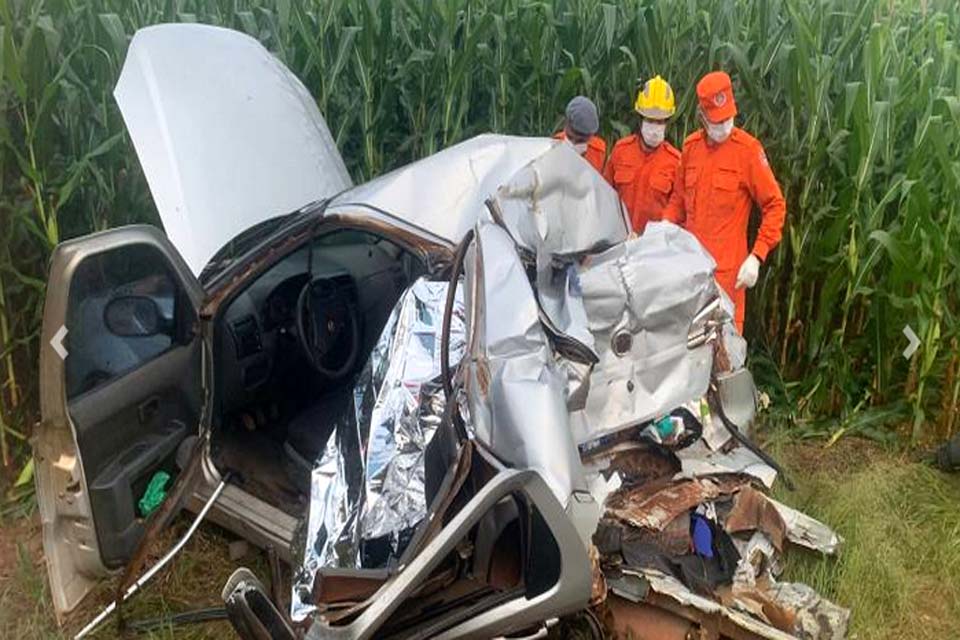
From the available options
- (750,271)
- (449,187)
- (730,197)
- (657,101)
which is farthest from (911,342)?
(449,187)

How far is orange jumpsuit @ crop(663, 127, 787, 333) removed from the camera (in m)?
4.98

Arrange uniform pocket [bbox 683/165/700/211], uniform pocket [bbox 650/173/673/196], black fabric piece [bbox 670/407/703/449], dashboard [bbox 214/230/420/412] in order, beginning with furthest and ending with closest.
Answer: uniform pocket [bbox 650/173/673/196] → uniform pocket [bbox 683/165/700/211] → dashboard [bbox 214/230/420/412] → black fabric piece [bbox 670/407/703/449]

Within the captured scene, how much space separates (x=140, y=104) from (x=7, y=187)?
1070mm

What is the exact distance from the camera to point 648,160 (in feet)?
18.2

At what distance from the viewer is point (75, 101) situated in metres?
4.72

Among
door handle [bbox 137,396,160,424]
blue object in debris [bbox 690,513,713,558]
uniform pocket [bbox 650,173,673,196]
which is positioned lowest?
blue object in debris [bbox 690,513,713,558]

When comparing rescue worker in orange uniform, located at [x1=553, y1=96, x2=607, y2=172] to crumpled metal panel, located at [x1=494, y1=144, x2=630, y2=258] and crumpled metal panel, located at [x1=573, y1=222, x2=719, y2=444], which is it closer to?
crumpled metal panel, located at [x1=494, y1=144, x2=630, y2=258]

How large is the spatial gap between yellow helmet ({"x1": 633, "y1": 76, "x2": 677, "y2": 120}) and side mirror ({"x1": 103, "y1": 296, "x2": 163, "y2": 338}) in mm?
2988

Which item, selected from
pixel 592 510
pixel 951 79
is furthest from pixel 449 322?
pixel 951 79

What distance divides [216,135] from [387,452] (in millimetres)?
1831

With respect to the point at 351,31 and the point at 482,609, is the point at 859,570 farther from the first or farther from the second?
the point at 351,31

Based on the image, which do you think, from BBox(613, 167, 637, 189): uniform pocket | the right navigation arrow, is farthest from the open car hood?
the right navigation arrow

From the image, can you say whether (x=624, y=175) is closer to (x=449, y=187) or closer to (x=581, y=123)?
(x=581, y=123)

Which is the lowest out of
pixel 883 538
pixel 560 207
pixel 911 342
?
Result: pixel 883 538
